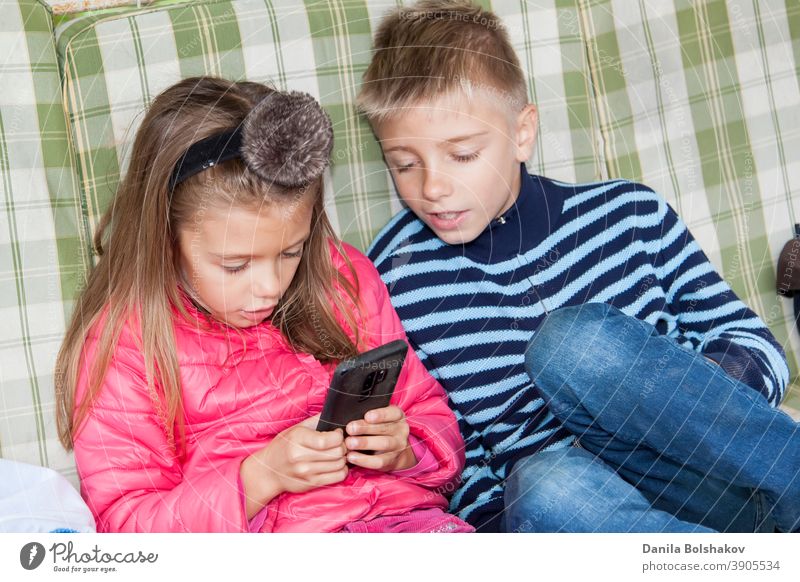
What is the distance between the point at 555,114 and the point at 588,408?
0.43m

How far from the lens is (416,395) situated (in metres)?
1.07

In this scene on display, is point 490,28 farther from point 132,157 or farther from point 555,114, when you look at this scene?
point 132,157

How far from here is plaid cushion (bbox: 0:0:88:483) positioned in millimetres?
1006

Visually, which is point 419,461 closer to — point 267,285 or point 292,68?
point 267,285

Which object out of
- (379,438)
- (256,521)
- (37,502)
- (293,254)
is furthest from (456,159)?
(37,502)

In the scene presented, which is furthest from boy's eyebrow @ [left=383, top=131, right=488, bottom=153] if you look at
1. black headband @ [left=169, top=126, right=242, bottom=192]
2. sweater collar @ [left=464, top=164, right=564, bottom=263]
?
black headband @ [left=169, top=126, right=242, bottom=192]

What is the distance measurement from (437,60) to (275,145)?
0.85 feet

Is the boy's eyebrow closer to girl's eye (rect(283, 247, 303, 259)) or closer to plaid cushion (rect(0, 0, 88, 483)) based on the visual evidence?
girl's eye (rect(283, 247, 303, 259))

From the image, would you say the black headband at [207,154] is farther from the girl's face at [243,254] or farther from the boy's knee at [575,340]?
the boy's knee at [575,340]

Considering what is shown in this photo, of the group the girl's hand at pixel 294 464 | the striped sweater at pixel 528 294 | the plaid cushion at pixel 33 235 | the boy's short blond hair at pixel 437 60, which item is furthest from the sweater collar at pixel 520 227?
the plaid cushion at pixel 33 235

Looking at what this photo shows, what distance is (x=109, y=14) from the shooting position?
110cm

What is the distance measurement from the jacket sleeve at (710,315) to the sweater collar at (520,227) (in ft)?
0.48

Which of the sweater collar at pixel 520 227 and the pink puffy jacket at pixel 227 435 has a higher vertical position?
the sweater collar at pixel 520 227

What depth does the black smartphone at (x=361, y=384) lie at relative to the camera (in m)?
0.88
